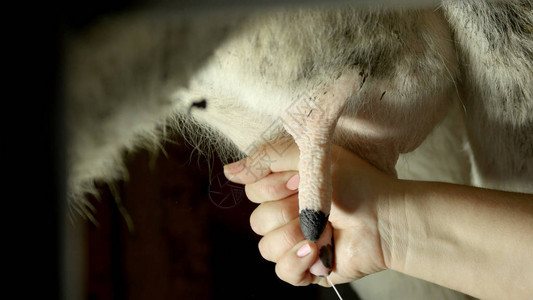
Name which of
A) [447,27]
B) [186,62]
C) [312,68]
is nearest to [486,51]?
[447,27]

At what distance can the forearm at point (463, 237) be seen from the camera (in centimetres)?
39

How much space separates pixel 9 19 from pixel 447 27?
0.31 m

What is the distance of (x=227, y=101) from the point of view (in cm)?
33

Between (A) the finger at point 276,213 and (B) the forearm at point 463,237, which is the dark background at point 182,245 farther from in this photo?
(B) the forearm at point 463,237

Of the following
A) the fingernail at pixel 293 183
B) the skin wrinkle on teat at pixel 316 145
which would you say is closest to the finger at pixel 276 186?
the fingernail at pixel 293 183

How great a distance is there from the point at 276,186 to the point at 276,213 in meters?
0.03

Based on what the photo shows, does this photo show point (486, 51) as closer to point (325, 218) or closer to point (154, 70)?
point (325, 218)

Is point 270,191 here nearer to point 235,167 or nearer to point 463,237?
point 235,167

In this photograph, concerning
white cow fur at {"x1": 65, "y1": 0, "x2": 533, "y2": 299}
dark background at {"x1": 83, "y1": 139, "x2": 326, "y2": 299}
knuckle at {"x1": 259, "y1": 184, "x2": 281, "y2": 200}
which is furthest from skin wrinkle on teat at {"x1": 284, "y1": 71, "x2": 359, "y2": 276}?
dark background at {"x1": 83, "y1": 139, "x2": 326, "y2": 299}

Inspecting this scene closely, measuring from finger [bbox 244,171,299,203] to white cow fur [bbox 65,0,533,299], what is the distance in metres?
0.05

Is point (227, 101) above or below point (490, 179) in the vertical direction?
above

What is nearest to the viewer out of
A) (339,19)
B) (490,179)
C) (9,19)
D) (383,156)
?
(9,19)

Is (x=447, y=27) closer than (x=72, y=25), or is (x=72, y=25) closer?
(x=72, y=25)

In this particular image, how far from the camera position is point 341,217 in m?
0.42
